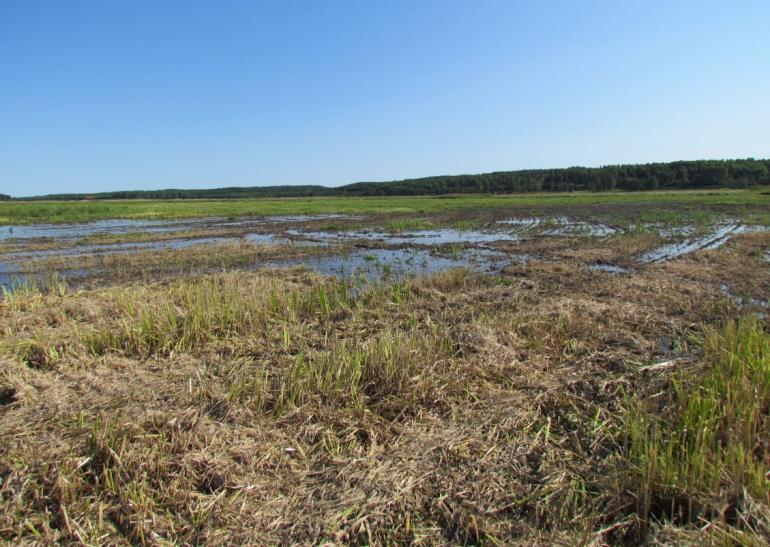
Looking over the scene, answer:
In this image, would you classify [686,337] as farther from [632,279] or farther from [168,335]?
[168,335]

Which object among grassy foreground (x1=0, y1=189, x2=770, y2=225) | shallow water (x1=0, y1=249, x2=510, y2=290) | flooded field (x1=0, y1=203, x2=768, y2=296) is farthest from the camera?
grassy foreground (x1=0, y1=189, x2=770, y2=225)

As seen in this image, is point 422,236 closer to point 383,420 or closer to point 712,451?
point 383,420

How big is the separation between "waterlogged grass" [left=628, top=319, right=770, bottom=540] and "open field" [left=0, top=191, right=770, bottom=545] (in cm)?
2

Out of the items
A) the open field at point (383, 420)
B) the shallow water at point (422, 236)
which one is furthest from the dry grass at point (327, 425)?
the shallow water at point (422, 236)

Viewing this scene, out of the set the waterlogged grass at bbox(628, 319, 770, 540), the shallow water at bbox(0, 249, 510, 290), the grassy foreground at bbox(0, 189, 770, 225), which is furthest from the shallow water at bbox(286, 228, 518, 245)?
the grassy foreground at bbox(0, 189, 770, 225)

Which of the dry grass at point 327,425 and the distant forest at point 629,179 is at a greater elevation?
the distant forest at point 629,179

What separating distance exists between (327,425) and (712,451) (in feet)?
10.3

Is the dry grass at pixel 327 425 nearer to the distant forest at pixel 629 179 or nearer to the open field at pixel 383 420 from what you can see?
the open field at pixel 383 420

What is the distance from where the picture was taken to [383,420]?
161 inches

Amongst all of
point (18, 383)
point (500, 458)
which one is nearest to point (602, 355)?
point (500, 458)

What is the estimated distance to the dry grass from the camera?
280 cm

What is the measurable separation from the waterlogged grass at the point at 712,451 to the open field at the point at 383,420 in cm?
2

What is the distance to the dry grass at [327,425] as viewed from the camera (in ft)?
9.18

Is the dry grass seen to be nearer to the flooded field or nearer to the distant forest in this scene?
the flooded field
